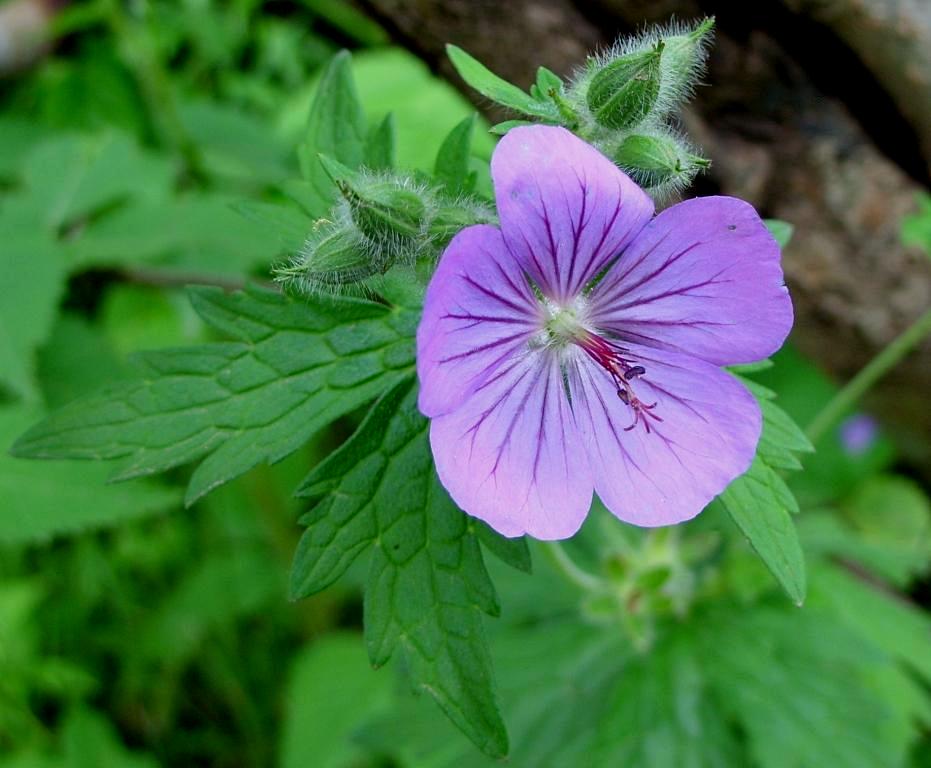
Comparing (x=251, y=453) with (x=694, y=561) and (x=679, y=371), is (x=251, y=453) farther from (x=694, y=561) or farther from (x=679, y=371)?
(x=694, y=561)

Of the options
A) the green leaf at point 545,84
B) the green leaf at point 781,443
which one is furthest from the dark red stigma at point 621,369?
the green leaf at point 545,84

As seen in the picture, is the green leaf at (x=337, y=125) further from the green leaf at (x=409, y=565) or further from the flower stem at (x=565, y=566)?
the flower stem at (x=565, y=566)

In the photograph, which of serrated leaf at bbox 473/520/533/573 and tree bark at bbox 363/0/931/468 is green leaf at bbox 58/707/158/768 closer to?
serrated leaf at bbox 473/520/533/573

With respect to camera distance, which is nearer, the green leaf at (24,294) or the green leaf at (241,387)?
the green leaf at (241,387)

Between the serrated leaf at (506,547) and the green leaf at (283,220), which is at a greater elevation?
the green leaf at (283,220)

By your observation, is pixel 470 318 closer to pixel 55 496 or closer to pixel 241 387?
pixel 241 387

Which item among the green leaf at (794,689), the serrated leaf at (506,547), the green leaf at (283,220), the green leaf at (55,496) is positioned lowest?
the green leaf at (55,496)

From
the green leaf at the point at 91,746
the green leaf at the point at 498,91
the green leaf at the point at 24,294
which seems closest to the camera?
the green leaf at the point at 498,91

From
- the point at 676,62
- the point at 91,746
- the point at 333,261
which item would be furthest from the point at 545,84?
the point at 91,746
